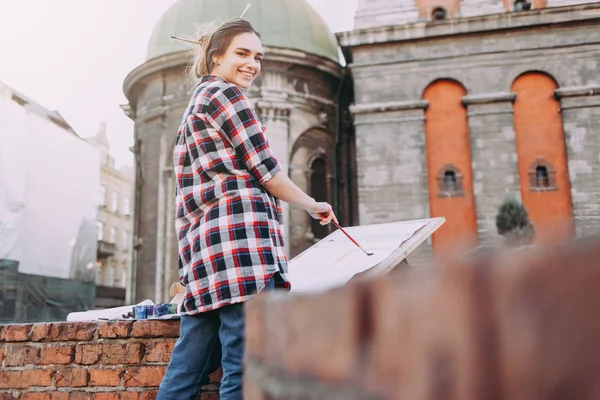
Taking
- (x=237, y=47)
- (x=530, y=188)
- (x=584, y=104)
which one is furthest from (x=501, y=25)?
(x=237, y=47)

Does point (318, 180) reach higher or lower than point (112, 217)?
lower

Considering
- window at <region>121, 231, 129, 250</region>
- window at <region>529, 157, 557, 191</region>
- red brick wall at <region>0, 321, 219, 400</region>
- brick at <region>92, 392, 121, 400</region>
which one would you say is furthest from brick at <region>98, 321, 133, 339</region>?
window at <region>121, 231, 129, 250</region>

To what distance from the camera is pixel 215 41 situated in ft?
7.95

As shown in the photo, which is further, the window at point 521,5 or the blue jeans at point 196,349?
the window at point 521,5

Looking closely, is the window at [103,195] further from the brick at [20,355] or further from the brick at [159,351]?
the brick at [159,351]

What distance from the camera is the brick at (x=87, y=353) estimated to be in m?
2.89

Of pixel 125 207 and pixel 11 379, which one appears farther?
pixel 125 207

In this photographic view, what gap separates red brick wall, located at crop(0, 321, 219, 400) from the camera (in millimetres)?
2818

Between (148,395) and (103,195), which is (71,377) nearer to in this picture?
(148,395)

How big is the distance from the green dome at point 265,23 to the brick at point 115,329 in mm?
14807

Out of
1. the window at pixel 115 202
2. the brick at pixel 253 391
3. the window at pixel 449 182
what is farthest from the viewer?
the window at pixel 115 202

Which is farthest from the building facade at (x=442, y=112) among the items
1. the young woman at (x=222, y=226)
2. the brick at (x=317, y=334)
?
the brick at (x=317, y=334)

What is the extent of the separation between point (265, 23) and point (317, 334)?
1785 centimetres

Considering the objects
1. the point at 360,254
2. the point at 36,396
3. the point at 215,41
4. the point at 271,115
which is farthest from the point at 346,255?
the point at 271,115
